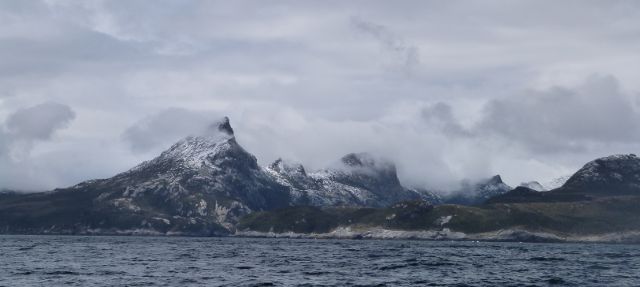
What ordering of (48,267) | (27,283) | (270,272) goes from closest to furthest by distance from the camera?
(27,283) → (270,272) → (48,267)

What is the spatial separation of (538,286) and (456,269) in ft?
129

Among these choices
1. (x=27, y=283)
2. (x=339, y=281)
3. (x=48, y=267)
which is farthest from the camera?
(x=48, y=267)

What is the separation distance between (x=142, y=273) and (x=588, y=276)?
79.2 metres

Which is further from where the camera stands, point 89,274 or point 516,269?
point 516,269

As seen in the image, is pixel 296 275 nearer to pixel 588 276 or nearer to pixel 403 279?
pixel 403 279

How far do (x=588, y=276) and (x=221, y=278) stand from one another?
2562 inches

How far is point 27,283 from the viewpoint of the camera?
105 meters

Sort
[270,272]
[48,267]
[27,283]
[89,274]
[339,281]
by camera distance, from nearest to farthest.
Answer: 1. [27,283]
2. [339,281]
3. [89,274]
4. [270,272]
5. [48,267]

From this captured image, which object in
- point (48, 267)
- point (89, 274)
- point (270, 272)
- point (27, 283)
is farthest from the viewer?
point (48, 267)

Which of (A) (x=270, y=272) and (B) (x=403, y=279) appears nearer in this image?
(B) (x=403, y=279)

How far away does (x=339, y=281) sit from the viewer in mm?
112875

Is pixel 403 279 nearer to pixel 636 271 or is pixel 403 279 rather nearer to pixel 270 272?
pixel 270 272

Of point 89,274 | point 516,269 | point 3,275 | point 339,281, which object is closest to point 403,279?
point 339,281

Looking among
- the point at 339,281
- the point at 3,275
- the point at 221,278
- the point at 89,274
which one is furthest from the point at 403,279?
the point at 3,275
